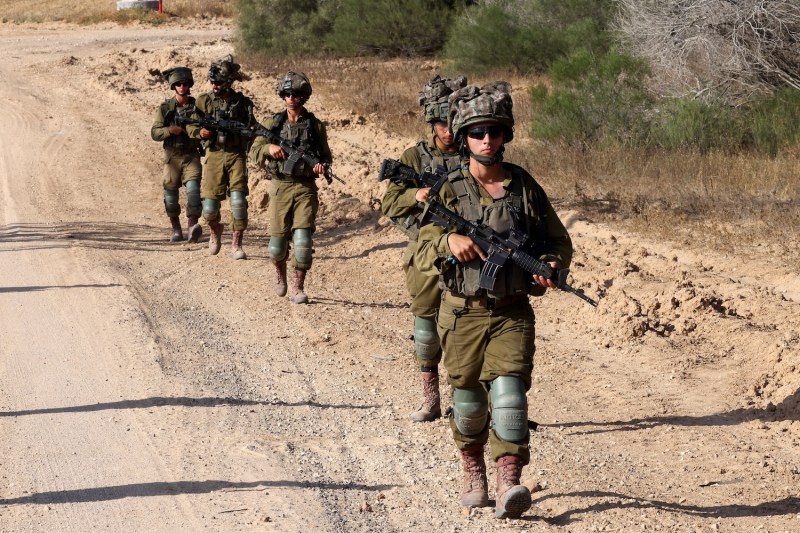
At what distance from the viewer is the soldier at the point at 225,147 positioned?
36.7ft

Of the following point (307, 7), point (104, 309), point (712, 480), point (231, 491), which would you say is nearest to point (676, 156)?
point (104, 309)

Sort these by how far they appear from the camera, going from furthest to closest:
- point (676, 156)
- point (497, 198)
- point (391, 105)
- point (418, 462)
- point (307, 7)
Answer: point (307, 7) < point (391, 105) < point (676, 156) < point (418, 462) < point (497, 198)

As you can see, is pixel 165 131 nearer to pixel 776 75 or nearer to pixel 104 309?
pixel 104 309

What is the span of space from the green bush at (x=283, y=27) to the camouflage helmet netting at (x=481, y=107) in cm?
2293

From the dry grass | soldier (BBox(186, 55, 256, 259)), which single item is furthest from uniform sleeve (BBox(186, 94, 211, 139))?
the dry grass

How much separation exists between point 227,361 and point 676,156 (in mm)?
7443

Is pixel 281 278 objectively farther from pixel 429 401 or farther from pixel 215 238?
pixel 429 401

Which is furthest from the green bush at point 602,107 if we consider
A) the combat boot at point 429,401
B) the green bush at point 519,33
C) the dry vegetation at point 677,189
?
the combat boot at point 429,401

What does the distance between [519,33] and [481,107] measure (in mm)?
18139

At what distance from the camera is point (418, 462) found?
640 cm

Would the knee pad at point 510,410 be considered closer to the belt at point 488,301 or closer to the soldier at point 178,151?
the belt at point 488,301

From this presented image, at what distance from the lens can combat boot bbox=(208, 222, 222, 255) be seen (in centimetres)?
1198

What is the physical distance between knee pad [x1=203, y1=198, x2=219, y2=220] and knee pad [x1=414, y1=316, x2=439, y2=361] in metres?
5.15

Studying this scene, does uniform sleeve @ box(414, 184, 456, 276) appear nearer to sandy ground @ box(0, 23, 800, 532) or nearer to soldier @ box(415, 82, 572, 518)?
soldier @ box(415, 82, 572, 518)
